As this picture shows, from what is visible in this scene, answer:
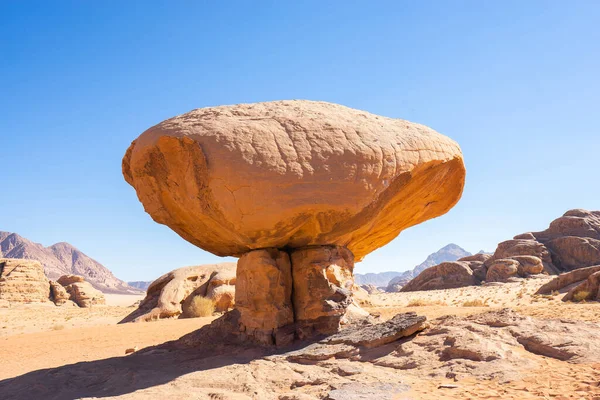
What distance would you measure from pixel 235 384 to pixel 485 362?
3.03 metres

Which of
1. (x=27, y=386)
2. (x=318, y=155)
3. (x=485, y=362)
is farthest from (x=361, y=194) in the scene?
(x=27, y=386)

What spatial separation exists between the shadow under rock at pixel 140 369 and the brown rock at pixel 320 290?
689mm

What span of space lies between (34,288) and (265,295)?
1259 inches

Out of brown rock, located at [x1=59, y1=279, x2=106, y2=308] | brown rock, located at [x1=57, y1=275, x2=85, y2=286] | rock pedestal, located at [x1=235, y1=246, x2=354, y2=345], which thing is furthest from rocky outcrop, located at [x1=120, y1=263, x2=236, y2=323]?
brown rock, located at [x1=57, y1=275, x2=85, y2=286]

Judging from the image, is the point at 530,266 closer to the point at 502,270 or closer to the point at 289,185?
the point at 502,270

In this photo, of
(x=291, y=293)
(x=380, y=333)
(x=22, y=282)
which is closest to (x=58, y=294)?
(x=22, y=282)

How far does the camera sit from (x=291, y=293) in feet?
23.6

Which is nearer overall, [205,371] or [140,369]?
[205,371]

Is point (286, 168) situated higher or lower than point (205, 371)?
higher

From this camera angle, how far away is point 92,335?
11859mm

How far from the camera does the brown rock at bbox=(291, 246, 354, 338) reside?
677 cm

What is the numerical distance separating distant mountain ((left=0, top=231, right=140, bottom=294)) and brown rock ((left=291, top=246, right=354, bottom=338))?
117 metres

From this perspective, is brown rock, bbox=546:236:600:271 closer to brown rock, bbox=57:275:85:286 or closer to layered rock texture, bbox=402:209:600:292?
layered rock texture, bbox=402:209:600:292

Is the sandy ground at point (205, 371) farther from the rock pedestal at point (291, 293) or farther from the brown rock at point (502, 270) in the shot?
the brown rock at point (502, 270)
